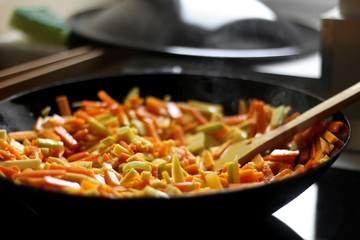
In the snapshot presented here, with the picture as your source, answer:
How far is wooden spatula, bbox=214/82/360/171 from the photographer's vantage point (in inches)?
38.0

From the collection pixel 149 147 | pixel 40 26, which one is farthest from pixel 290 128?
pixel 40 26

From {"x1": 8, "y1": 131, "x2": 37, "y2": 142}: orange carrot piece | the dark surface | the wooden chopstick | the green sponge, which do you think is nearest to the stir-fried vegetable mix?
{"x1": 8, "y1": 131, "x2": 37, "y2": 142}: orange carrot piece

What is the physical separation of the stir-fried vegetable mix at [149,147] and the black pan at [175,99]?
0.10 ft

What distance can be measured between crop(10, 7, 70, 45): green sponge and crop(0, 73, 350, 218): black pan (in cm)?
58

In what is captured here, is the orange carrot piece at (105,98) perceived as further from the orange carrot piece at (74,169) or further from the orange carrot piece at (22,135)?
the orange carrot piece at (74,169)

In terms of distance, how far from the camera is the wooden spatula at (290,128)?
38.0 inches

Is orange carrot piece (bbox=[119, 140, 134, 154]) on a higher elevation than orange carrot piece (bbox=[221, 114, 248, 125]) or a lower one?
lower

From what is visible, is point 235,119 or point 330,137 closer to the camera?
point 330,137

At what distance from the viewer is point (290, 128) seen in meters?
0.99

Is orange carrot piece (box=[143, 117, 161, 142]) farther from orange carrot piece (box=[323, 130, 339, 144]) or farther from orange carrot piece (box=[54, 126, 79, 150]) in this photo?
orange carrot piece (box=[323, 130, 339, 144])

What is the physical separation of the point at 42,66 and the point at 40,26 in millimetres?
453

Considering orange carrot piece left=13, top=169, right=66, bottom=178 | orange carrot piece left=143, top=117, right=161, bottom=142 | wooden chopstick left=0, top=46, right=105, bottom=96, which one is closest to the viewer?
orange carrot piece left=13, top=169, right=66, bottom=178

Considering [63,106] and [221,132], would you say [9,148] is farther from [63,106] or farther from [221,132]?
[221,132]

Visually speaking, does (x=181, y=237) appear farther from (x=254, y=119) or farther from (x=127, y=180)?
(x=254, y=119)
